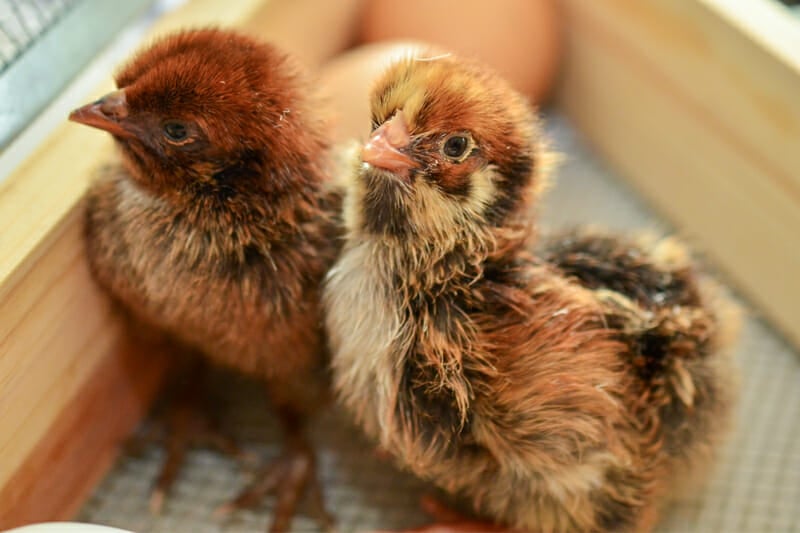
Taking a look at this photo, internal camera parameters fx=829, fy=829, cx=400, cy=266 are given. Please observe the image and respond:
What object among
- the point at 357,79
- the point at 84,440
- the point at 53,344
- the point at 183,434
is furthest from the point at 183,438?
the point at 357,79

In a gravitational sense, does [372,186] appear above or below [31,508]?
above

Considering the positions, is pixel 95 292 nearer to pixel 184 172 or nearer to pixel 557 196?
pixel 184 172

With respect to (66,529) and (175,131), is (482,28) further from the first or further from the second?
(66,529)

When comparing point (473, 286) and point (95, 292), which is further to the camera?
point (95, 292)

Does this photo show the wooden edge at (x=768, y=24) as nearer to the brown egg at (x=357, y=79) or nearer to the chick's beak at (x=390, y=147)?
the brown egg at (x=357, y=79)

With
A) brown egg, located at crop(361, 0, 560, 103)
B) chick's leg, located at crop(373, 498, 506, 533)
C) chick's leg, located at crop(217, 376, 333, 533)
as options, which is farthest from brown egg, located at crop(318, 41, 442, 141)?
chick's leg, located at crop(373, 498, 506, 533)

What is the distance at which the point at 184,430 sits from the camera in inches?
41.6

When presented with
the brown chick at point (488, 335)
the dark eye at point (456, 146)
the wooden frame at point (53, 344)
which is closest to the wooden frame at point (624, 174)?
the wooden frame at point (53, 344)

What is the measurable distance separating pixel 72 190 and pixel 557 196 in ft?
2.60

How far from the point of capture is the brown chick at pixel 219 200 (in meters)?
0.75

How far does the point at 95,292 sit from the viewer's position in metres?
0.89

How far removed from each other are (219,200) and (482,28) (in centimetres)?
64

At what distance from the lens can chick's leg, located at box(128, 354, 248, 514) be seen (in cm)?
104

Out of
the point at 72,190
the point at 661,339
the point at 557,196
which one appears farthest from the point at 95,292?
the point at 557,196
